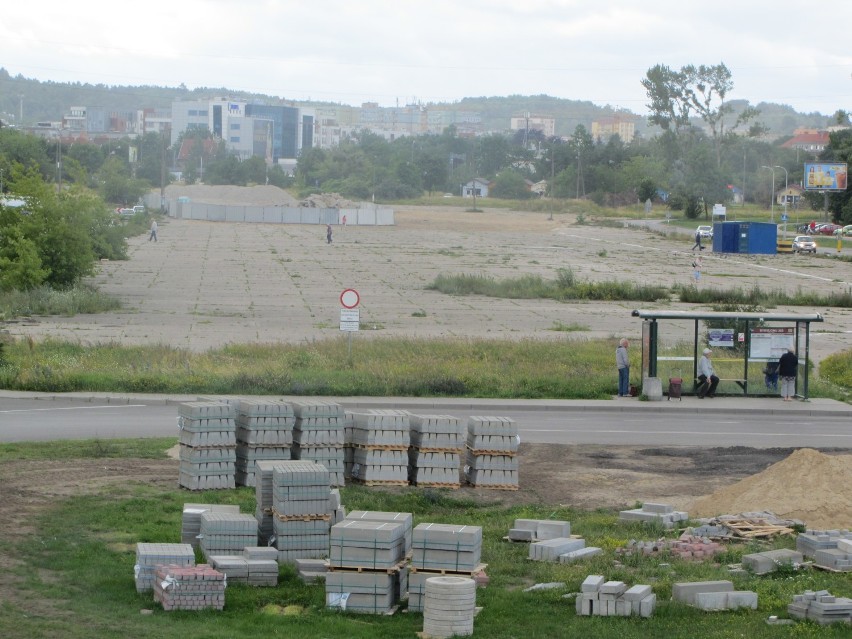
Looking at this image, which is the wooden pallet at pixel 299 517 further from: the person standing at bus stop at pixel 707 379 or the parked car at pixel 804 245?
the parked car at pixel 804 245

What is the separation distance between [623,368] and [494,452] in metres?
12.9

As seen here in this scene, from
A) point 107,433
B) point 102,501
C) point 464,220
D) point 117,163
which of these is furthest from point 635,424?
point 117,163

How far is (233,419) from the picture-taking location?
763 inches

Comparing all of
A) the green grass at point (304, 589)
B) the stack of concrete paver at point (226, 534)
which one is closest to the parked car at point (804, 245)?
the green grass at point (304, 589)

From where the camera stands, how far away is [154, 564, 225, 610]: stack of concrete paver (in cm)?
1320

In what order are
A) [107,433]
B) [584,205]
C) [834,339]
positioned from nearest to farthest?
[107,433] < [834,339] < [584,205]

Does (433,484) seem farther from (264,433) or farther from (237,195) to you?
(237,195)

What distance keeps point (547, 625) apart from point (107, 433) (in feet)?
49.6

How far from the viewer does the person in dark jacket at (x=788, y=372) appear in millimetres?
33188

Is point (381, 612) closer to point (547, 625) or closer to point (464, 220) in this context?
point (547, 625)

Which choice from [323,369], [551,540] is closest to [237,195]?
[323,369]

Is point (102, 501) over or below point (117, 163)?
below

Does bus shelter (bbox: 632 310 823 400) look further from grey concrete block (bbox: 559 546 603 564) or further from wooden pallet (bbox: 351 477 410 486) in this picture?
grey concrete block (bbox: 559 546 603 564)

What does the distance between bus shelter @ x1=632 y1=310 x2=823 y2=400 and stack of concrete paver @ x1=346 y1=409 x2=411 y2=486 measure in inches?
550
